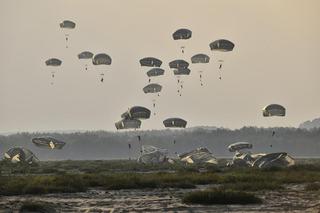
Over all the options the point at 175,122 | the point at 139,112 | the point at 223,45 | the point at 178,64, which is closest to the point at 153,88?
the point at 139,112

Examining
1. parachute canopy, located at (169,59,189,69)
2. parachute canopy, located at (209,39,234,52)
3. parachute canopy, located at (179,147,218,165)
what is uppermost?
parachute canopy, located at (209,39,234,52)

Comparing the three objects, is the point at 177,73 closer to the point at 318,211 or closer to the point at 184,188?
the point at 184,188

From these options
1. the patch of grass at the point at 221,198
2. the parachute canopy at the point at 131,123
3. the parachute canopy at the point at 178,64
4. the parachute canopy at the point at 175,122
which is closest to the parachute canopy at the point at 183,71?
the parachute canopy at the point at 178,64

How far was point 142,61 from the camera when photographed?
8588 centimetres

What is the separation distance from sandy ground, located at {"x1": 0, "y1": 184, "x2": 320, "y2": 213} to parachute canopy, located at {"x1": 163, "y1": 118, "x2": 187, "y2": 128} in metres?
58.8

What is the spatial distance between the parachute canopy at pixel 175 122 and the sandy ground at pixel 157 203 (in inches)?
2316

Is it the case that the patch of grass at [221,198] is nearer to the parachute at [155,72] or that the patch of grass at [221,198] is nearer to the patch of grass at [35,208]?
the patch of grass at [35,208]

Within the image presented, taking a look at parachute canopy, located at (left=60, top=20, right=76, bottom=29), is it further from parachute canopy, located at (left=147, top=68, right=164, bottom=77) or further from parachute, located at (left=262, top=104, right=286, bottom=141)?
parachute, located at (left=262, top=104, right=286, bottom=141)

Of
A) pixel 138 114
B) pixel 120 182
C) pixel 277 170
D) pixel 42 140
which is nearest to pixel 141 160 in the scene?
pixel 42 140

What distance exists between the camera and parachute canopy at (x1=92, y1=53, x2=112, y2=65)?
84500 millimetres

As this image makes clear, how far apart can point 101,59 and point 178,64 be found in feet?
33.1

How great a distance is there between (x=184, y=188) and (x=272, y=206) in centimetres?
1617

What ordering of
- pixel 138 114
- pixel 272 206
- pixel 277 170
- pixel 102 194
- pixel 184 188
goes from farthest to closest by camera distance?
pixel 138 114
pixel 277 170
pixel 184 188
pixel 102 194
pixel 272 206

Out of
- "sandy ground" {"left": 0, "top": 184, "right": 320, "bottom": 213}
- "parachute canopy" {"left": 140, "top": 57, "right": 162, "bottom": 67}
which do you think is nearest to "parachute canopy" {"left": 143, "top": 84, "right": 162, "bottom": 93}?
"parachute canopy" {"left": 140, "top": 57, "right": 162, "bottom": 67}
